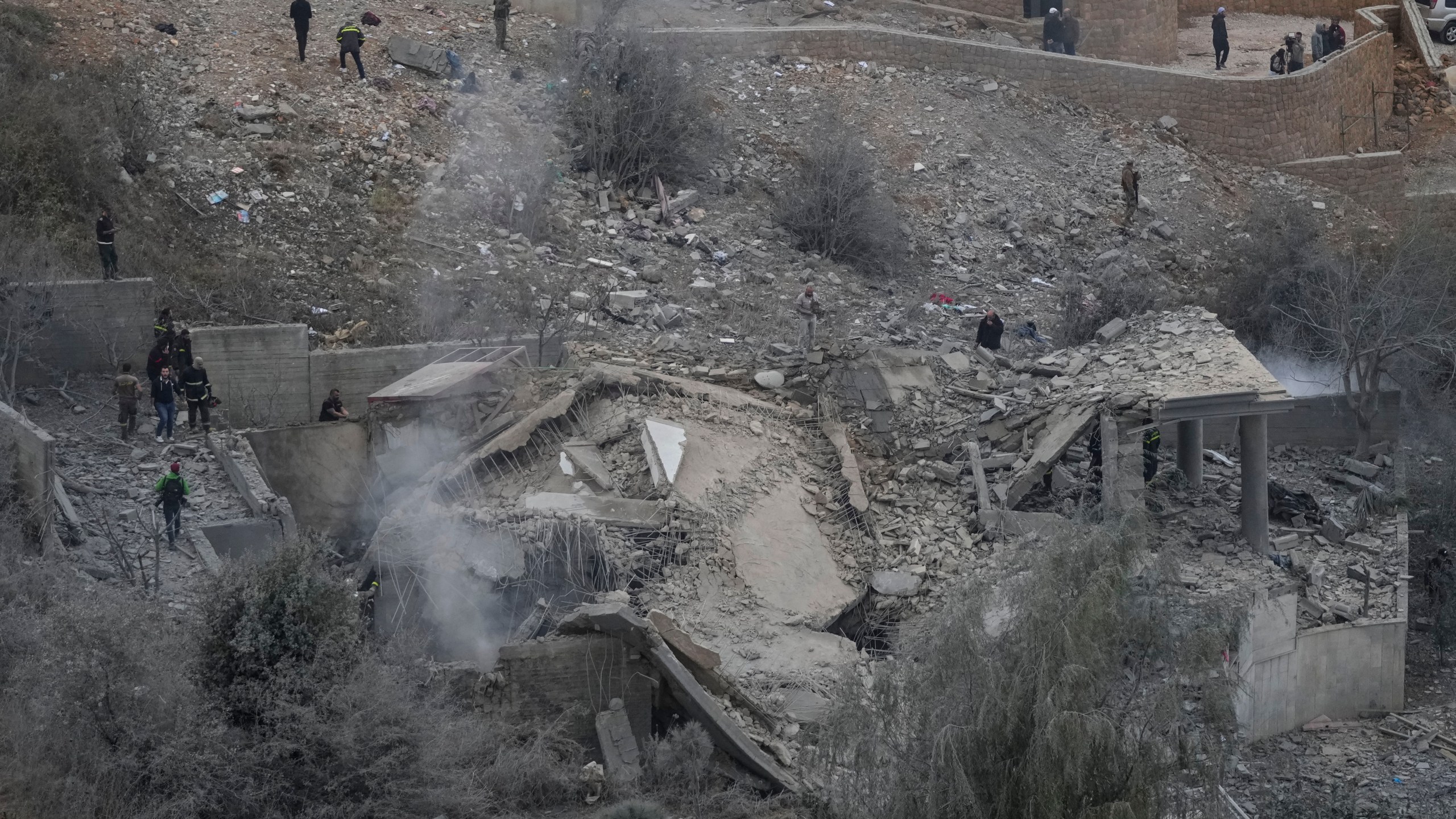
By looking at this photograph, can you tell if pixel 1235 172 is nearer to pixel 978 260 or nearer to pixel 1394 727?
pixel 978 260

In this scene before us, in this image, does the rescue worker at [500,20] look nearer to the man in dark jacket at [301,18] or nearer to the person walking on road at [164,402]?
the man in dark jacket at [301,18]

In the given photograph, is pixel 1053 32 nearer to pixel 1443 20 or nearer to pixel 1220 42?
pixel 1220 42

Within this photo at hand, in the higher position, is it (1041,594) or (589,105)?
(589,105)

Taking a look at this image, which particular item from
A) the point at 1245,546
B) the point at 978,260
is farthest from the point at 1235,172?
the point at 1245,546

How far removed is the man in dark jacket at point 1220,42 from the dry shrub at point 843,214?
6.91 m

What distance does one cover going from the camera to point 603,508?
1527 centimetres

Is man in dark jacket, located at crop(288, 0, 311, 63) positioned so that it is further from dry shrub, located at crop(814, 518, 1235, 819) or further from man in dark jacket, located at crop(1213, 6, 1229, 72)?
dry shrub, located at crop(814, 518, 1235, 819)

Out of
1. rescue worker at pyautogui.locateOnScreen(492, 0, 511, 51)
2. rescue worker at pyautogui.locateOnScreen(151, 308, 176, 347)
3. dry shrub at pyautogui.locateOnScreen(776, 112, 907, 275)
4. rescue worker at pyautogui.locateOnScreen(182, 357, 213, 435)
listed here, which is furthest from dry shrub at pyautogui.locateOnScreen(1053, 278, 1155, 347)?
rescue worker at pyautogui.locateOnScreen(151, 308, 176, 347)

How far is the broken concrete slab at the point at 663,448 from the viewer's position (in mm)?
15719

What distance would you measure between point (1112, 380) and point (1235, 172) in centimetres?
1077

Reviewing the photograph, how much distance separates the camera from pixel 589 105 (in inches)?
931

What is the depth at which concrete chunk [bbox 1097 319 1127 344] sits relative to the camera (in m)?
18.5

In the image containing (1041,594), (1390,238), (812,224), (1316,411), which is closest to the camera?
(1041,594)

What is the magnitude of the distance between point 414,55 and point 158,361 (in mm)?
8424
